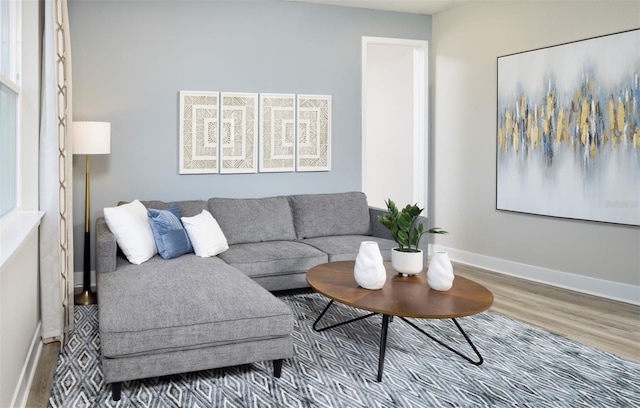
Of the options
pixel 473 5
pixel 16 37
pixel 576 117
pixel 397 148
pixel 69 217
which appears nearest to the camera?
pixel 16 37

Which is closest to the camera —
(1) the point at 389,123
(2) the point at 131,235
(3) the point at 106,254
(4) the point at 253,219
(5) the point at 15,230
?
(5) the point at 15,230

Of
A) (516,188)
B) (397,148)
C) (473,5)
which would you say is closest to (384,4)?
(473,5)

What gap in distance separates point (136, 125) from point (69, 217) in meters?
1.43

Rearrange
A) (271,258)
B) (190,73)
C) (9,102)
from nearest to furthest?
1. (9,102)
2. (271,258)
3. (190,73)

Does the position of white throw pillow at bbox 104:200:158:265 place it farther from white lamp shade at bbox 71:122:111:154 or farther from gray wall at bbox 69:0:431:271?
gray wall at bbox 69:0:431:271

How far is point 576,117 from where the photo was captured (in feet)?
14.0

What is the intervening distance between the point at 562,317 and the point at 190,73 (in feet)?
11.9

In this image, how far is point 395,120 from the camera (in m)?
6.52

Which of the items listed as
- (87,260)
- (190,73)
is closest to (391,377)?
(87,260)

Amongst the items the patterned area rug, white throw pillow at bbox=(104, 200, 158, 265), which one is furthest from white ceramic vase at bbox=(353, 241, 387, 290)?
white throw pillow at bbox=(104, 200, 158, 265)

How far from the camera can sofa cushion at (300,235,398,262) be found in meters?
4.16

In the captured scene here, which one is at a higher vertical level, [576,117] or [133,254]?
[576,117]

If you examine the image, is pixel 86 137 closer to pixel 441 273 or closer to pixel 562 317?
pixel 441 273

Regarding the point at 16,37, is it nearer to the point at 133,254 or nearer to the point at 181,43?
the point at 133,254
